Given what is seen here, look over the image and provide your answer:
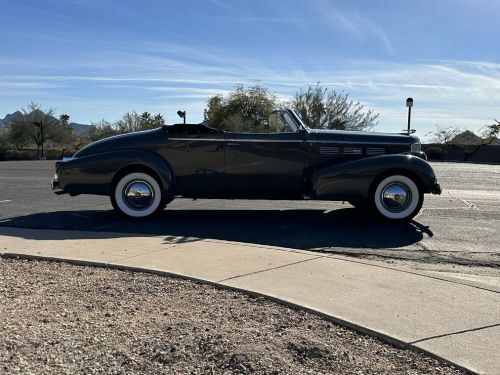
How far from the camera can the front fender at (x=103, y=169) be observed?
9.12 m

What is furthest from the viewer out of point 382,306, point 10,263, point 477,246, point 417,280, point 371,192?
point 371,192

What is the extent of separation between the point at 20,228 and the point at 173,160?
2.66 meters

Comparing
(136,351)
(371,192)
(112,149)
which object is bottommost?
(136,351)

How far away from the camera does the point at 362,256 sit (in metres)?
6.78

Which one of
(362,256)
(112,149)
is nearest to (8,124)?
(112,149)

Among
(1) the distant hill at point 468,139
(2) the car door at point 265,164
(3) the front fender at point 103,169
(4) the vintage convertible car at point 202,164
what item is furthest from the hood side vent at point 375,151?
(1) the distant hill at point 468,139

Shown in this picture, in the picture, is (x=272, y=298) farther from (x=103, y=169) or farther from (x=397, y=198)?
(x=103, y=169)

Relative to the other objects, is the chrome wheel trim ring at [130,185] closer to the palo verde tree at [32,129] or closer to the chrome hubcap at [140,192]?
the chrome hubcap at [140,192]

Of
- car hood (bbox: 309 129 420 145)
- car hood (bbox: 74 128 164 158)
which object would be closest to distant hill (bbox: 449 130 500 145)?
car hood (bbox: 309 129 420 145)

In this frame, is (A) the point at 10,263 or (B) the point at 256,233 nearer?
(A) the point at 10,263

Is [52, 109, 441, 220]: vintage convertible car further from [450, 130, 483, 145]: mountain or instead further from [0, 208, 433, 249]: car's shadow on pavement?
[450, 130, 483, 145]: mountain

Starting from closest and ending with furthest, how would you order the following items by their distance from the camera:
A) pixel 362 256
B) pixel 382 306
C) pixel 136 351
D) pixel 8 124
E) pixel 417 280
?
pixel 136 351 < pixel 382 306 < pixel 417 280 < pixel 362 256 < pixel 8 124

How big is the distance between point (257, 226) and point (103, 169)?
2.79 m

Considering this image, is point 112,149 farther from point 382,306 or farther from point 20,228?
point 382,306
